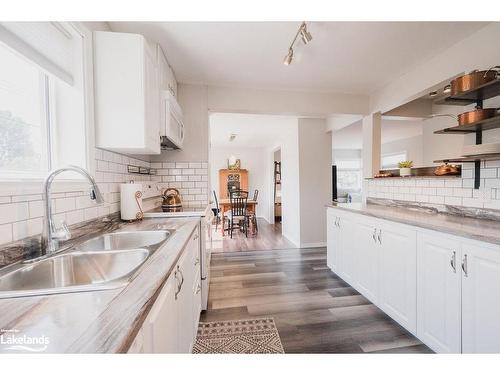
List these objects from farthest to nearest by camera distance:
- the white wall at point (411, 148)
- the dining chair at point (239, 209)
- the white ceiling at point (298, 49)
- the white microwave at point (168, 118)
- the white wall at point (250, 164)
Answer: the white wall at point (250, 164) < the white wall at point (411, 148) < the dining chair at point (239, 209) < the white microwave at point (168, 118) < the white ceiling at point (298, 49)

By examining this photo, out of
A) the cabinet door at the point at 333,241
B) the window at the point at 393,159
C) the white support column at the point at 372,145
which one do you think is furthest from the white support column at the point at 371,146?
the window at the point at 393,159

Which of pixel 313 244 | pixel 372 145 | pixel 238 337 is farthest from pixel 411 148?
pixel 238 337

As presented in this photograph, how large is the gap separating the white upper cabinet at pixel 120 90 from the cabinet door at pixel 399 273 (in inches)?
76.5

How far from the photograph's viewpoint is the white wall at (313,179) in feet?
13.3

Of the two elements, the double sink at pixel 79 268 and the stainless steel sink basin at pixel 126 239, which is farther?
the stainless steel sink basin at pixel 126 239

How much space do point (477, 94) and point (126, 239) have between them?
2626 millimetres

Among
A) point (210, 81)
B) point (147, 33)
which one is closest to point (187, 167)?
point (210, 81)

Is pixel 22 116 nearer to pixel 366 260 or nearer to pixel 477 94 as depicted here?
pixel 366 260

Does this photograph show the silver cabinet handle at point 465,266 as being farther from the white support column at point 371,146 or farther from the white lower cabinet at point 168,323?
the white support column at point 371,146
